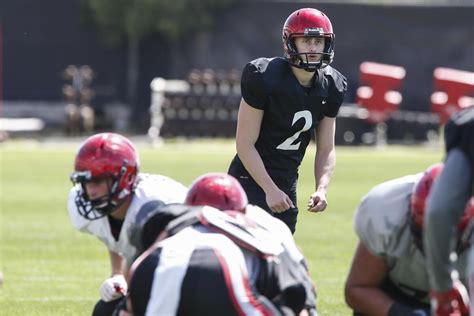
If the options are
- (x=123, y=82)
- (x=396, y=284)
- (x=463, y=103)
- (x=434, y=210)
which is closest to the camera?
(x=434, y=210)

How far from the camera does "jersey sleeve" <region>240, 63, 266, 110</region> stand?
6465 mm

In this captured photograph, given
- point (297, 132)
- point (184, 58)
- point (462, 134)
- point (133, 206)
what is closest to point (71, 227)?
point (297, 132)

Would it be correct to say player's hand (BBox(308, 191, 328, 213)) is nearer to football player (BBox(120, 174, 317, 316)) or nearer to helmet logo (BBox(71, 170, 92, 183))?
helmet logo (BBox(71, 170, 92, 183))

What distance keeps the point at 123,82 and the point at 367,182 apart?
14359 mm

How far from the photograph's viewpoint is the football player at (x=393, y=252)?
14.9ft

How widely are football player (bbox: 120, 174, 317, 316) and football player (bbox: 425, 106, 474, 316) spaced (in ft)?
1.48

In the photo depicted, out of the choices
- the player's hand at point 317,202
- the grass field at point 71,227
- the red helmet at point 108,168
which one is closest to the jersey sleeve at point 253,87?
the player's hand at point 317,202

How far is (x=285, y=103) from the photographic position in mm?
6547

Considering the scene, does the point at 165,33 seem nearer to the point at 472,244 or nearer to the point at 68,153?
the point at 68,153

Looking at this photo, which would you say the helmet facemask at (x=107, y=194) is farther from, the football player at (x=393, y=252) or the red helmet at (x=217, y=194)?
the football player at (x=393, y=252)

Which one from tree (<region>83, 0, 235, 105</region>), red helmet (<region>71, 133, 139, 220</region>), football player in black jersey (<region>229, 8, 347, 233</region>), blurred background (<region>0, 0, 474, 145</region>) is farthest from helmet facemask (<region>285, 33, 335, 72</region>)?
tree (<region>83, 0, 235, 105</region>)

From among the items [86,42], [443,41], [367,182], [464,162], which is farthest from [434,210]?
[86,42]

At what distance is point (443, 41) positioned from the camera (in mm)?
29312

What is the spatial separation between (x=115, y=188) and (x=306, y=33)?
1857mm
